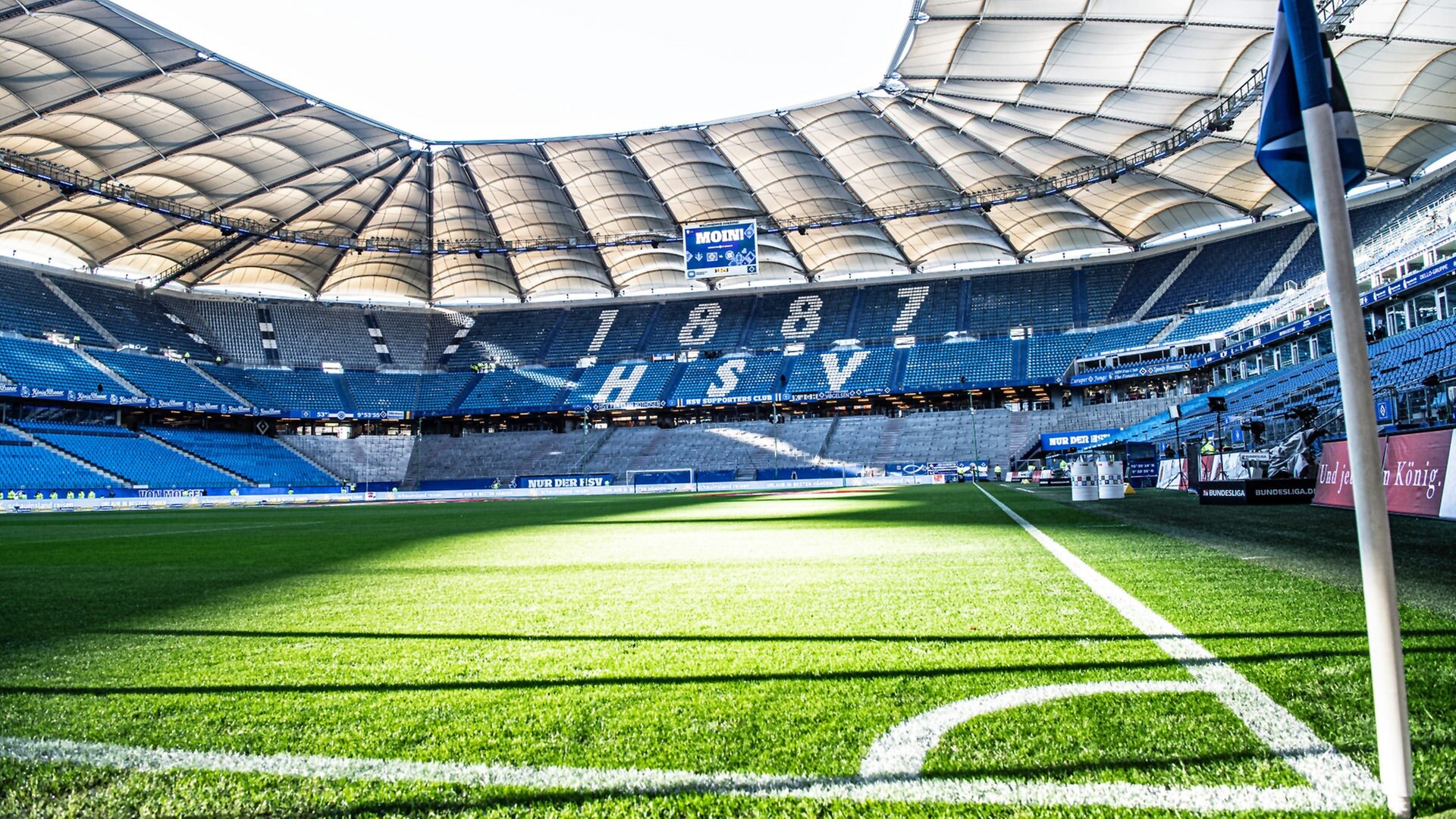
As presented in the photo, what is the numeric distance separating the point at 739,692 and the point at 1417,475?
11.1 meters

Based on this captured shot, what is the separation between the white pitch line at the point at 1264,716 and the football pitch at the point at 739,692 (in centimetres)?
1

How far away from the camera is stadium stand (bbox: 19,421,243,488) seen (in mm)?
43125

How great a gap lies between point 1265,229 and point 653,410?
42.9 meters

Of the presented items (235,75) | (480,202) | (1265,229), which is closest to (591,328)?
(480,202)

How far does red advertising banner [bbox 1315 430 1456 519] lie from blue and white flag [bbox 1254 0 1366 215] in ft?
26.2

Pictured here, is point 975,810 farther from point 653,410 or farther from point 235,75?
point 653,410

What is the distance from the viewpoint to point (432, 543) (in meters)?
11.3

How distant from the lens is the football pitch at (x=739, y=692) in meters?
2.07

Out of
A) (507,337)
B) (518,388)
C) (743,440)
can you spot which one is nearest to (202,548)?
(743,440)

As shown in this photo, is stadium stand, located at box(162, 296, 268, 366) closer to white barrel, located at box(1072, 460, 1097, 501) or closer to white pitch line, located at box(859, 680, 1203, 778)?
white barrel, located at box(1072, 460, 1097, 501)

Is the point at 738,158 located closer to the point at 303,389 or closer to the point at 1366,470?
the point at 303,389

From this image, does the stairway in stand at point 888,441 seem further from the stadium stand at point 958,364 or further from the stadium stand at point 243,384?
the stadium stand at point 243,384

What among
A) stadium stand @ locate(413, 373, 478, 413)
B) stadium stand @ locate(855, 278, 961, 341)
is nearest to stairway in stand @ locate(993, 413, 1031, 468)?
stadium stand @ locate(855, 278, 961, 341)

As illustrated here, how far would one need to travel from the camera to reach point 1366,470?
1979 millimetres
